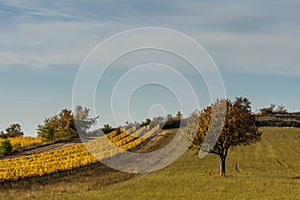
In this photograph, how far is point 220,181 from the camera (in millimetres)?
39344

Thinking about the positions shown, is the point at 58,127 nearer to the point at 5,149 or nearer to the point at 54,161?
the point at 5,149

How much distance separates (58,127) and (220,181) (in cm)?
6758

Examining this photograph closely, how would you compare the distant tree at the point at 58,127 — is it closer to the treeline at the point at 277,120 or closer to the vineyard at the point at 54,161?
the vineyard at the point at 54,161

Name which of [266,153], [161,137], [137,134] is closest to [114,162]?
[266,153]

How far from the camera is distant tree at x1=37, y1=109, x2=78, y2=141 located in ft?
327

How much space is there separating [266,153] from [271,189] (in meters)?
32.2

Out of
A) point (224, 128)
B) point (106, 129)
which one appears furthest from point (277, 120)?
point (224, 128)

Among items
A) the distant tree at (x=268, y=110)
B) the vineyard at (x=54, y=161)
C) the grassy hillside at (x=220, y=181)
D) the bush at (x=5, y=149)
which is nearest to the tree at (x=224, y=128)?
the grassy hillside at (x=220, y=181)

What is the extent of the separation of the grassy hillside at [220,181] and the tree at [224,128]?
1.51 m

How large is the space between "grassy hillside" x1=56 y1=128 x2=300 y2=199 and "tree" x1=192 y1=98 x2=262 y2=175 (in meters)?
1.51

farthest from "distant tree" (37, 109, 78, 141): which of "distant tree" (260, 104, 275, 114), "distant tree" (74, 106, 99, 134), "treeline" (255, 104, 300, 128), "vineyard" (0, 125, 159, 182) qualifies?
"distant tree" (260, 104, 275, 114)

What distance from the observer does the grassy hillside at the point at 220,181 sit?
105 feet

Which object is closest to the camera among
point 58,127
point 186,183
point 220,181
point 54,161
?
point 186,183

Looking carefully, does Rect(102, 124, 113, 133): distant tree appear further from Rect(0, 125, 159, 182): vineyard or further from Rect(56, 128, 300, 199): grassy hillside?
Rect(56, 128, 300, 199): grassy hillside
